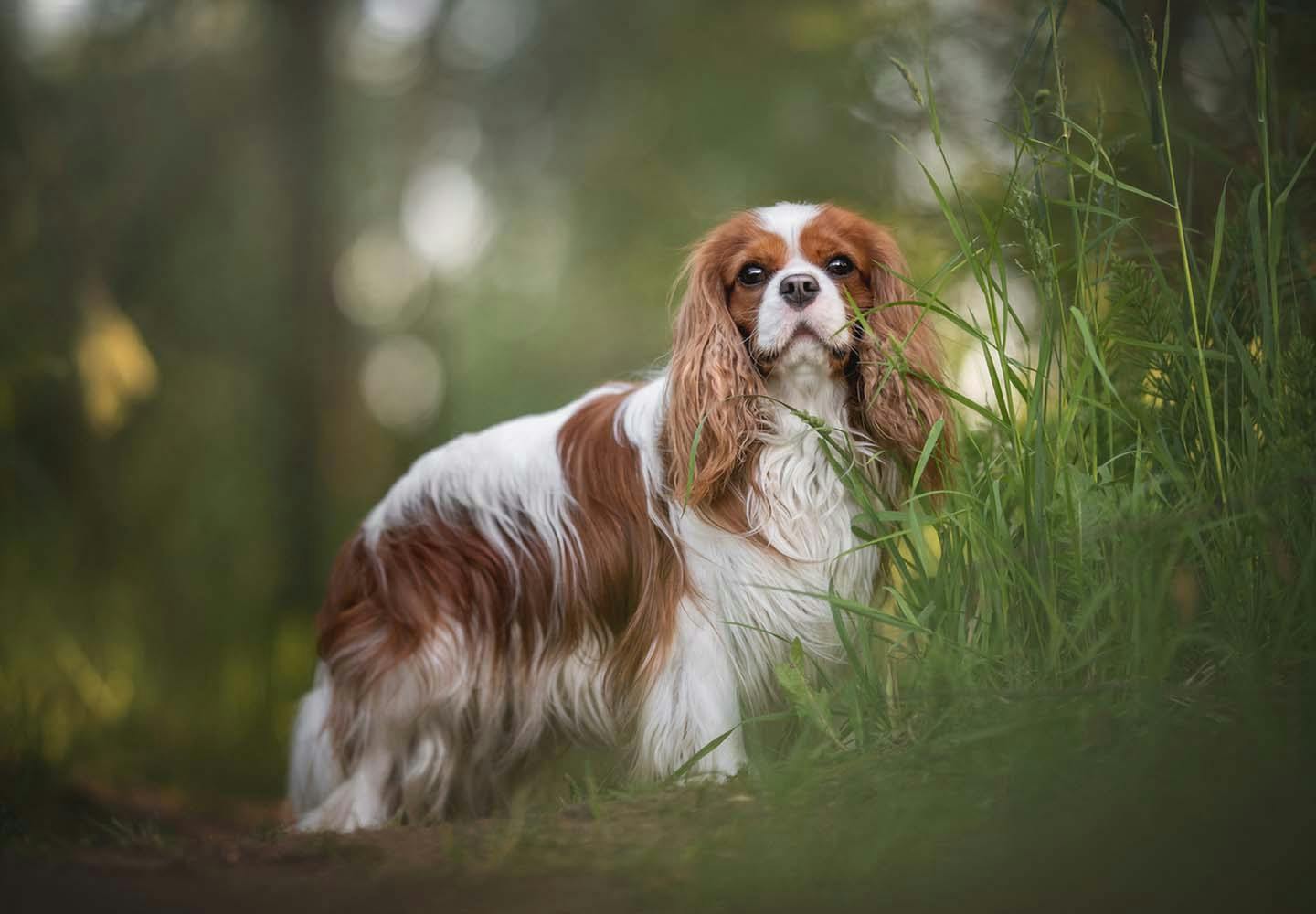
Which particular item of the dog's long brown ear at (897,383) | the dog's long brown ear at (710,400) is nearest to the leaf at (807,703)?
the dog's long brown ear at (710,400)

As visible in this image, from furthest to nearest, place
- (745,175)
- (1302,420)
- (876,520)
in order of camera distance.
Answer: (745,175)
(876,520)
(1302,420)

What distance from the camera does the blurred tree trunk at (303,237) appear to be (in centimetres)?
792

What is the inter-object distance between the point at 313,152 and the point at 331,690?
536cm

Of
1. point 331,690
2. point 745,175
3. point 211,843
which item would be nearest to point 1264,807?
point 211,843

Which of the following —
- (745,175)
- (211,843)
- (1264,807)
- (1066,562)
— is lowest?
(211,843)

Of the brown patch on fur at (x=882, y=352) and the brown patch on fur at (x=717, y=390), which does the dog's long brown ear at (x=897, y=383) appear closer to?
the brown patch on fur at (x=882, y=352)

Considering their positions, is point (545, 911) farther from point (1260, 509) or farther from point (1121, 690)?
point (1260, 509)

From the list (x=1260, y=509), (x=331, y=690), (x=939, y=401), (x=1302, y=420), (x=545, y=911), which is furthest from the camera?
(x=331, y=690)

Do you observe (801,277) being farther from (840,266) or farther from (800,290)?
(840,266)

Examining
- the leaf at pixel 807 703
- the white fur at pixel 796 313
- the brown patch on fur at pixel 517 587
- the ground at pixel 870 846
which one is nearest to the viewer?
the ground at pixel 870 846

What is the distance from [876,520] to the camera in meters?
2.95

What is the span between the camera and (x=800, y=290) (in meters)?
3.03

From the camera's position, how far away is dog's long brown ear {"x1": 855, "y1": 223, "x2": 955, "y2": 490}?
3150 millimetres

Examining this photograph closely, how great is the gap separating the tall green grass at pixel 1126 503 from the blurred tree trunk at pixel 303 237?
5.79 metres
